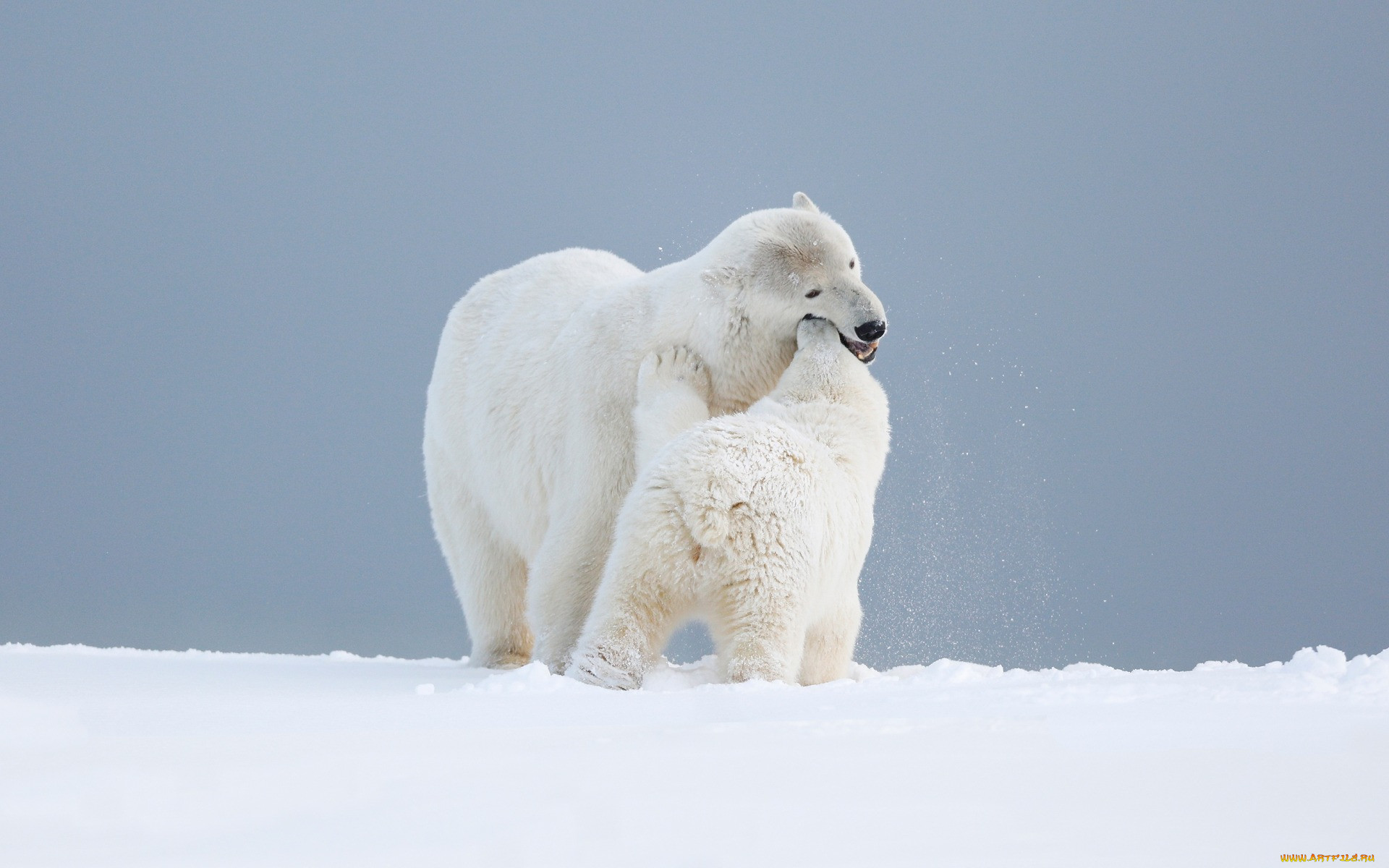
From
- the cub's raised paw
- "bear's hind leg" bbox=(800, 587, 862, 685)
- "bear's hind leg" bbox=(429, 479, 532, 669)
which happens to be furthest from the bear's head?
"bear's hind leg" bbox=(429, 479, 532, 669)

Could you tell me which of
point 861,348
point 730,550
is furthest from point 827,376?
point 730,550

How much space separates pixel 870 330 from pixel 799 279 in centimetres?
37

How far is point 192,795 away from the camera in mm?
2250

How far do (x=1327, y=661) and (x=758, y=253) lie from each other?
8.40ft

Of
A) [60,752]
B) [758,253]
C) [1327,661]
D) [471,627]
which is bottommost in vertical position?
[60,752]

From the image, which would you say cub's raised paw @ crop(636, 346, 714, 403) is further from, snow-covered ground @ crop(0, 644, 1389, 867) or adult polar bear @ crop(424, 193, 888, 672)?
snow-covered ground @ crop(0, 644, 1389, 867)

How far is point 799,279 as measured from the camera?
496 cm

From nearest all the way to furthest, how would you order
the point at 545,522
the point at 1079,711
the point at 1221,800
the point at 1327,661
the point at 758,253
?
the point at 1221,800 < the point at 1079,711 < the point at 1327,661 < the point at 758,253 < the point at 545,522

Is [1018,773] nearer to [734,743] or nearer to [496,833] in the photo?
[734,743]

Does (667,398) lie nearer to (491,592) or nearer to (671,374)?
(671,374)

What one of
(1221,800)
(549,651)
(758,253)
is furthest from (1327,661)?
(549,651)

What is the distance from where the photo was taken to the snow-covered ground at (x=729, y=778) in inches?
78.4

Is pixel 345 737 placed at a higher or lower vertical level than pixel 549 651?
lower

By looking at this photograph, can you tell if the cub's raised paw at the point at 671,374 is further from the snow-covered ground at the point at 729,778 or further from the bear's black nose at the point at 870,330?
the snow-covered ground at the point at 729,778
